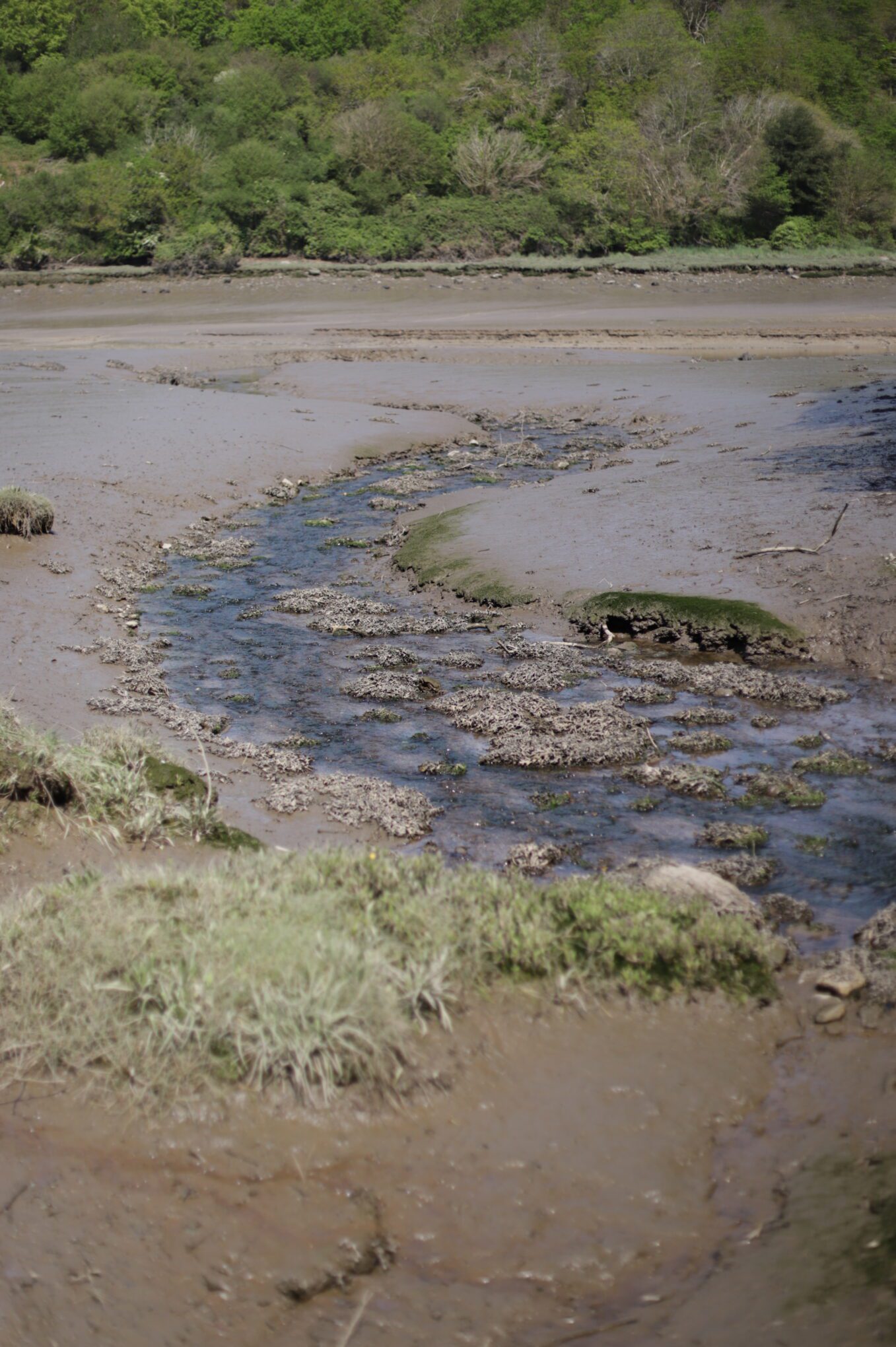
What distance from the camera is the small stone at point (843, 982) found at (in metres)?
4.58

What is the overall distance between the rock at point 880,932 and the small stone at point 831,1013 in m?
0.43

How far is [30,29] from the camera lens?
71.1 m

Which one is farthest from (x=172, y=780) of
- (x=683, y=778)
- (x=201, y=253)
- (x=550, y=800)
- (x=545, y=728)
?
(x=201, y=253)

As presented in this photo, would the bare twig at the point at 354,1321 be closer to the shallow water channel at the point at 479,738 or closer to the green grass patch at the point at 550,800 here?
the shallow water channel at the point at 479,738

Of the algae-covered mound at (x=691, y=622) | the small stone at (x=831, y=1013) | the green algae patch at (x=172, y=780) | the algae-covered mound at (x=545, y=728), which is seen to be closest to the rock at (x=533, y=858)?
the algae-covered mound at (x=545, y=728)

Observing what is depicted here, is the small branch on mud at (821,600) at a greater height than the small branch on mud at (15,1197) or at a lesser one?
lesser

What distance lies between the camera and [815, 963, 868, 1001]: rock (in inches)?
180

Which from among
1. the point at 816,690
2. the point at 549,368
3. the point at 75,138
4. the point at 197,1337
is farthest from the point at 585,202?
the point at 197,1337

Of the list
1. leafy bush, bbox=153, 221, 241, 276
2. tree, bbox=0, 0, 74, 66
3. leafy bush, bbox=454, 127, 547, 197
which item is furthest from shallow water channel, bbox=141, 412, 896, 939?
tree, bbox=0, 0, 74, 66

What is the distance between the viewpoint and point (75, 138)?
51688mm

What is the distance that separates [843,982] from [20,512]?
9.16 meters

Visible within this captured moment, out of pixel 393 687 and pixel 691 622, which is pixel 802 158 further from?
pixel 393 687

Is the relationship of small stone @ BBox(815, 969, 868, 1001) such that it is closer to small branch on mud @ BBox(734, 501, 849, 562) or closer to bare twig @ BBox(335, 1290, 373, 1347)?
bare twig @ BBox(335, 1290, 373, 1347)

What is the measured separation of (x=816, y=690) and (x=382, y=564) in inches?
198
